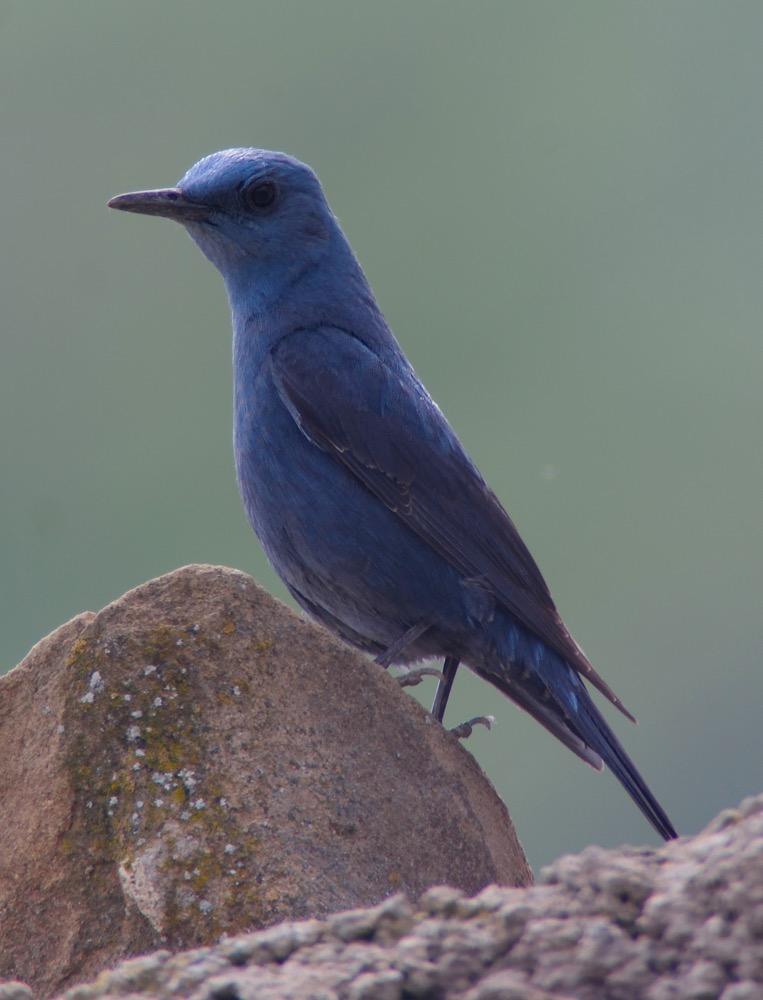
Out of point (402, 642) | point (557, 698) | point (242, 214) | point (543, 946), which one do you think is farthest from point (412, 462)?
point (543, 946)

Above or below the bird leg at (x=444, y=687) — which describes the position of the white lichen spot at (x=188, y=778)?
below

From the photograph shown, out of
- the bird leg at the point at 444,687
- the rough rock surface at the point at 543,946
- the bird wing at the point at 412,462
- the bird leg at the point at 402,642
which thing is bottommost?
the rough rock surface at the point at 543,946

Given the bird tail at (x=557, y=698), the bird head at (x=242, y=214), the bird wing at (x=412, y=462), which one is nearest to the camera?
the bird tail at (x=557, y=698)

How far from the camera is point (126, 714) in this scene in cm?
510

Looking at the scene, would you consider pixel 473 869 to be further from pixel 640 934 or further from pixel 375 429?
pixel 375 429

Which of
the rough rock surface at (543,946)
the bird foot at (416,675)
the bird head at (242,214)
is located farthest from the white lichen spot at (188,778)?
the bird head at (242,214)

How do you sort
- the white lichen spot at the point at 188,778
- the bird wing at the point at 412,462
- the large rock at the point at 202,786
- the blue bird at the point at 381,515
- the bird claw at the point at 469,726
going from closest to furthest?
1. the large rock at the point at 202,786
2. the white lichen spot at the point at 188,778
3. the bird claw at the point at 469,726
4. the blue bird at the point at 381,515
5. the bird wing at the point at 412,462

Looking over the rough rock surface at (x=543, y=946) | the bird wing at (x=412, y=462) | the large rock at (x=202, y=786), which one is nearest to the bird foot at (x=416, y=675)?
the bird wing at (x=412, y=462)

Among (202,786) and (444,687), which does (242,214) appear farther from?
(202,786)

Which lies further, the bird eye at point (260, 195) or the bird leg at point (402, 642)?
the bird eye at point (260, 195)

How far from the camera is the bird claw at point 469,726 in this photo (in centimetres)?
638

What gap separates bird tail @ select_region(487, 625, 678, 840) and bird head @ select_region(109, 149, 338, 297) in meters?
2.22

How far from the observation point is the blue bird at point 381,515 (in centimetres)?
701

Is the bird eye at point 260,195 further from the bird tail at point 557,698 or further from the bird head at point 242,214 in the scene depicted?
the bird tail at point 557,698
